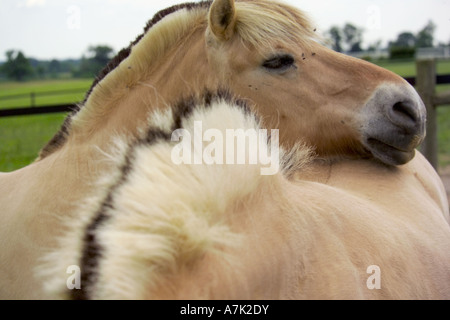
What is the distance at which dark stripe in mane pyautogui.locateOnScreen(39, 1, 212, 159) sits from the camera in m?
2.27

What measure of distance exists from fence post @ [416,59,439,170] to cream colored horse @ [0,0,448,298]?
309 centimetres

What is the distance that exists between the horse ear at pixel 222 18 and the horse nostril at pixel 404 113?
927 millimetres

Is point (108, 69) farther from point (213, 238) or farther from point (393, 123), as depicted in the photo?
point (213, 238)

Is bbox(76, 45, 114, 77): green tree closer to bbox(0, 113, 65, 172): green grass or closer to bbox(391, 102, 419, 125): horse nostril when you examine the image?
bbox(0, 113, 65, 172): green grass

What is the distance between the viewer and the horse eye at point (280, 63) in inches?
101

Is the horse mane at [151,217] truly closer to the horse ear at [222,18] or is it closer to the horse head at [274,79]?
the horse head at [274,79]

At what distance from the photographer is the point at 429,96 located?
5.57 metres

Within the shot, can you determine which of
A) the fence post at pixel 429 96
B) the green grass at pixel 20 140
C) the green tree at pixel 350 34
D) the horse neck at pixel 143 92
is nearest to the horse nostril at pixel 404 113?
the horse neck at pixel 143 92

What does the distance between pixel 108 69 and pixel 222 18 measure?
2.12 feet

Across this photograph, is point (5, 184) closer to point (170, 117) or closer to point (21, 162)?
point (170, 117)

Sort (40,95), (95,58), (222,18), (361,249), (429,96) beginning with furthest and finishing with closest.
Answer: (40,95) → (95,58) → (429,96) → (222,18) → (361,249)

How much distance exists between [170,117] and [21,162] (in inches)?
284

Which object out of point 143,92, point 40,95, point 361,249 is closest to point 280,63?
point 143,92
